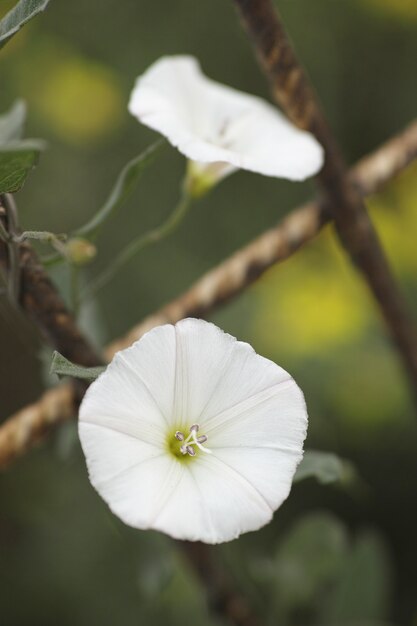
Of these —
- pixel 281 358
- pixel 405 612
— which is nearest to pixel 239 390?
pixel 281 358

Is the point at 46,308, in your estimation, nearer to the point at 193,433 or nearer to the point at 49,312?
the point at 49,312

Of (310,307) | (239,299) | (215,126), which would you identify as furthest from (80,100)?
(215,126)

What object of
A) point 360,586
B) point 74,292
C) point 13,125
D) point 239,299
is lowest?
point 360,586

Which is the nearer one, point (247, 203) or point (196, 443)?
point (196, 443)

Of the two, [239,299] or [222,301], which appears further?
[239,299]

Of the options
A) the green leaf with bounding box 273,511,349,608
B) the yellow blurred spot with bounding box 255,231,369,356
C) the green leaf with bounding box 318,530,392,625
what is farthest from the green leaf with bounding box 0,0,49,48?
the yellow blurred spot with bounding box 255,231,369,356

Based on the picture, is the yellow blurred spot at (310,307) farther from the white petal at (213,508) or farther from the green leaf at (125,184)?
the white petal at (213,508)

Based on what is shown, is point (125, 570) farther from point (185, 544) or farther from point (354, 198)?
point (354, 198)
